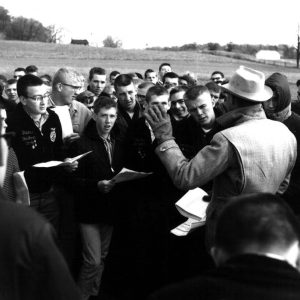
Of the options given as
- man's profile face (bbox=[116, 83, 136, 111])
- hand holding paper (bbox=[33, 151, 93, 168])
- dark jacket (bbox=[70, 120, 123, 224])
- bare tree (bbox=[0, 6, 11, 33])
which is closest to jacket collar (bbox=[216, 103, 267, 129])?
hand holding paper (bbox=[33, 151, 93, 168])

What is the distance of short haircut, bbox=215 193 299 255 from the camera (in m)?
1.66

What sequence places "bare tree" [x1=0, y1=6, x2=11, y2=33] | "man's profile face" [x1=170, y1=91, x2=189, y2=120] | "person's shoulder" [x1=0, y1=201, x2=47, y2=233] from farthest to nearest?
"bare tree" [x1=0, y1=6, x2=11, y2=33] < "man's profile face" [x1=170, y1=91, x2=189, y2=120] < "person's shoulder" [x1=0, y1=201, x2=47, y2=233]

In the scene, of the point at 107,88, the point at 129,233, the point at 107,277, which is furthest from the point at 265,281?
the point at 107,88

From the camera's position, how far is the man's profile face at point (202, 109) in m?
4.94

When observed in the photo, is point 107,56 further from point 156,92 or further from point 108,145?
point 108,145

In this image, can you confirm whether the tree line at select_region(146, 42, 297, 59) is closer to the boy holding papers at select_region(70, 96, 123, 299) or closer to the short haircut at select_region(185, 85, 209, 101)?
the short haircut at select_region(185, 85, 209, 101)

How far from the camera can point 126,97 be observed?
6305 mm

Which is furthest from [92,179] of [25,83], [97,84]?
[97,84]

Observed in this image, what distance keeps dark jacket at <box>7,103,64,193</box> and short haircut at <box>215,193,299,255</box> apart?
2.97 m

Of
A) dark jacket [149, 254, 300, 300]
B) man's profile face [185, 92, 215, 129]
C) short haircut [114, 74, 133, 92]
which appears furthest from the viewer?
short haircut [114, 74, 133, 92]

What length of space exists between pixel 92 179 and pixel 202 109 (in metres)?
1.22

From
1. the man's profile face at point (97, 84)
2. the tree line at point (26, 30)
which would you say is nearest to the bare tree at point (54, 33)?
the tree line at point (26, 30)

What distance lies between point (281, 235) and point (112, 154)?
3333mm

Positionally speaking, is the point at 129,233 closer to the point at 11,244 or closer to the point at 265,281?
the point at 11,244
